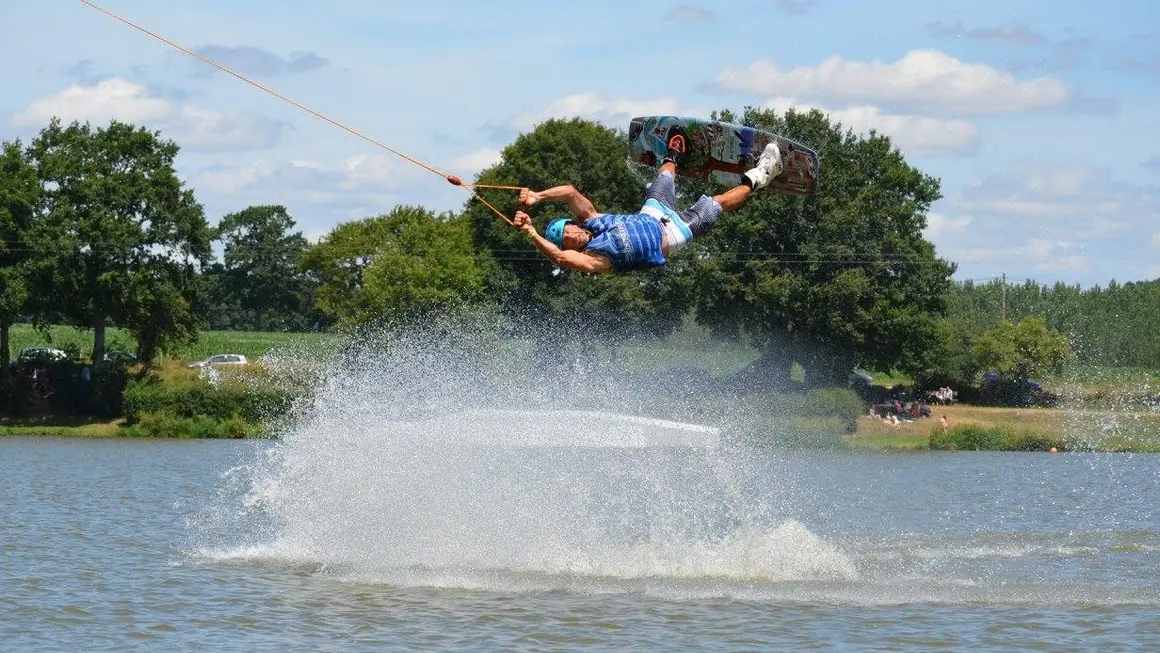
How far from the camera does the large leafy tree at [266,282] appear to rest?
113m

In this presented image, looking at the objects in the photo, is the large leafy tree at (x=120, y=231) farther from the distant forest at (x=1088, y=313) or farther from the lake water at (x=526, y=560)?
the distant forest at (x=1088, y=313)

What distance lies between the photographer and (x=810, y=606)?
47.2 ft

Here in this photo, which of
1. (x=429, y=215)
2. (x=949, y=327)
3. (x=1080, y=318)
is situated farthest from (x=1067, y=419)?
(x=429, y=215)

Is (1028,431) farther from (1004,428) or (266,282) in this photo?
(266,282)

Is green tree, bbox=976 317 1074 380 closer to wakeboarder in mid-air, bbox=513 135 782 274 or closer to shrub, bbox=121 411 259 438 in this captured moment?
shrub, bbox=121 411 259 438

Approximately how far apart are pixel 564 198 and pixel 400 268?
3902 centimetres

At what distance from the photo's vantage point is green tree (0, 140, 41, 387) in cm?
4416

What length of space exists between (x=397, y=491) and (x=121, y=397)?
2957 centimetres

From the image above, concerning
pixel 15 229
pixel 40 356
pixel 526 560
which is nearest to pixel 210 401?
pixel 15 229

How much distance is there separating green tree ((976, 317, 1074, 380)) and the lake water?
21.4m

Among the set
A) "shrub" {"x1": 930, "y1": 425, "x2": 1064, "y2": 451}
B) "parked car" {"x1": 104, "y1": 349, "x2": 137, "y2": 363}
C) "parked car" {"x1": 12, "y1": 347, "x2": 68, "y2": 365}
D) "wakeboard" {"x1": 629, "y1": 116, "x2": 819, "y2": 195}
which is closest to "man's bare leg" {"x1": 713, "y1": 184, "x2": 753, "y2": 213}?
"wakeboard" {"x1": 629, "y1": 116, "x2": 819, "y2": 195}

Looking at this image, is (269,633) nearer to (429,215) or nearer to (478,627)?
(478,627)

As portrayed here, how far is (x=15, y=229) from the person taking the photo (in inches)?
1766

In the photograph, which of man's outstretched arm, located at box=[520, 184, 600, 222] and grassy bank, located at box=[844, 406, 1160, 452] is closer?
man's outstretched arm, located at box=[520, 184, 600, 222]
